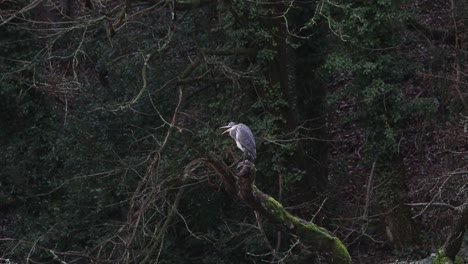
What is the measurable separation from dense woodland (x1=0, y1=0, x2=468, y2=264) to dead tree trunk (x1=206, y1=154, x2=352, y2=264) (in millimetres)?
5292

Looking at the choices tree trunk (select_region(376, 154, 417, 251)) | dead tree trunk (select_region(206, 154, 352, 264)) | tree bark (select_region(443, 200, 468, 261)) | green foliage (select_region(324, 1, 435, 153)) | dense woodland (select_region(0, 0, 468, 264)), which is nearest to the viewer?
dead tree trunk (select_region(206, 154, 352, 264))

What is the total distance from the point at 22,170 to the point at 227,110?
4454 millimetres

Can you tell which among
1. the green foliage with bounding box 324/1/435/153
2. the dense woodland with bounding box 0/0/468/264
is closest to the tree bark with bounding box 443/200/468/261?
the dense woodland with bounding box 0/0/468/264

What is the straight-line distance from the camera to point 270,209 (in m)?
8.98

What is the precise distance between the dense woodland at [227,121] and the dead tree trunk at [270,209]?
529 centimetres

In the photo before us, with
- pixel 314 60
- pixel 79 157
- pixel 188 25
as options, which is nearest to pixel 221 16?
pixel 188 25

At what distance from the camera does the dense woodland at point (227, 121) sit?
15664mm

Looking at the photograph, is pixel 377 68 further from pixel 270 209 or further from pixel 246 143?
pixel 270 209

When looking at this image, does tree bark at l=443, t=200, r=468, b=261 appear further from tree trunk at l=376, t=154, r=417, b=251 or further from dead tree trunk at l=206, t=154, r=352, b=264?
tree trunk at l=376, t=154, r=417, b=251

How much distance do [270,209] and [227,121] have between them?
6.94 meters

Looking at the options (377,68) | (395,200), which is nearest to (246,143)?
(377,68)

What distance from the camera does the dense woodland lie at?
15.7m

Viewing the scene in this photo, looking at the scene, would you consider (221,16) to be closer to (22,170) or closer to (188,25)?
(188,25)

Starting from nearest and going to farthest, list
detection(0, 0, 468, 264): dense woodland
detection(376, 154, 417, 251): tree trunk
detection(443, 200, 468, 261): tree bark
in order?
detection(443, 200, 468, 261): tree bark
detection(0, 0, 468, 264): dense woodland
detection(376, 154, 417, 251): tree trunk
